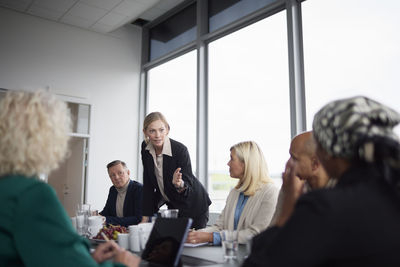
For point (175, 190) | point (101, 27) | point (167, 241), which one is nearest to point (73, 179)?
point (101, 27)

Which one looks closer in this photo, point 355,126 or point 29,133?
point 355,126

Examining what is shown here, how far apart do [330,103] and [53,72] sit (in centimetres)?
491

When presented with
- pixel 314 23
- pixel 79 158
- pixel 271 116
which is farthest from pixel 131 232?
pixel 79 158

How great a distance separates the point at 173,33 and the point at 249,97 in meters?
1.96

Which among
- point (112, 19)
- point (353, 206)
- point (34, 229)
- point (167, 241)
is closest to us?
point (353, 206)

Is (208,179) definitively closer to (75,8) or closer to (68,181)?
(68,181)

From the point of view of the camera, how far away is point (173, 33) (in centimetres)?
551

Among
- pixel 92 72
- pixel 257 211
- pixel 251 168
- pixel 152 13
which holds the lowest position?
pixel 257 211

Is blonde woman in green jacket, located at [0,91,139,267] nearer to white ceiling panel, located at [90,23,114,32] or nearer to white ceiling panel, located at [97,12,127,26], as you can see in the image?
white ceiling panel, located at [97,12,127,26]

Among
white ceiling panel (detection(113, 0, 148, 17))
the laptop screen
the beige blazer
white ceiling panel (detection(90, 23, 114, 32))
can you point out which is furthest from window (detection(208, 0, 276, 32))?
the laptop screen

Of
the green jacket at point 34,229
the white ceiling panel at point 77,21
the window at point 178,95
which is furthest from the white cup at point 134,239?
the white ceiling panel at point 77,21

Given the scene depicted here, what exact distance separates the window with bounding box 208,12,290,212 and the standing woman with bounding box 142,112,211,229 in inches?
35.8

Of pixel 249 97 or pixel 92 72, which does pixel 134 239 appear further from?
pixel 92 72

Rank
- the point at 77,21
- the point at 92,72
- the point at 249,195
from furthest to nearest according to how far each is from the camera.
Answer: the point at 92,72, the point at 77,21, the point at 249,195
